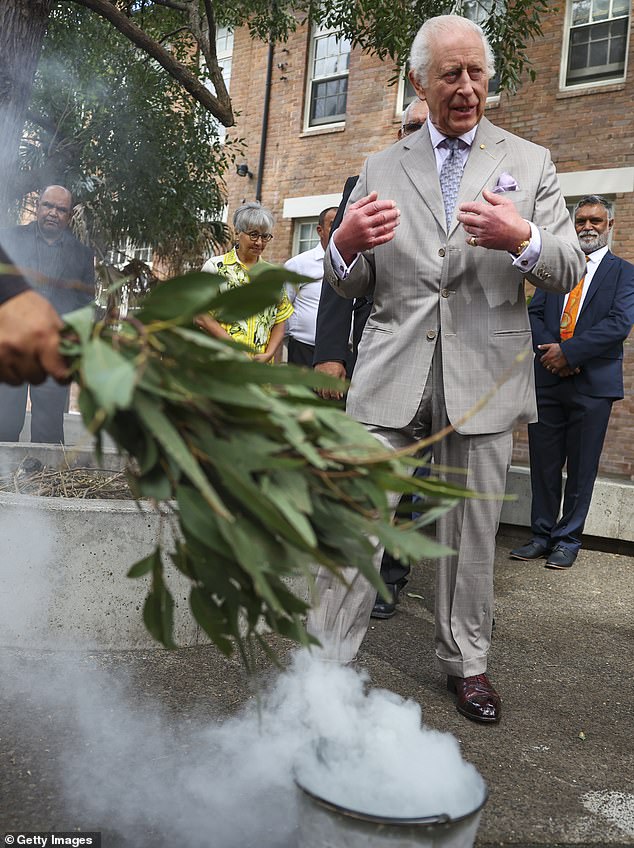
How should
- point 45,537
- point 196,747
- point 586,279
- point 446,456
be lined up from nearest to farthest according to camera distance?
point 196,747
point 446,456
point 45,537
point 586,279

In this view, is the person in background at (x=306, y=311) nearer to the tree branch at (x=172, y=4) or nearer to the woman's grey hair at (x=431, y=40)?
the tree branch at (x=172, y=4)

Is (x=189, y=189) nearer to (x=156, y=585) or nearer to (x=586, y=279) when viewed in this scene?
(x=586, y=279)

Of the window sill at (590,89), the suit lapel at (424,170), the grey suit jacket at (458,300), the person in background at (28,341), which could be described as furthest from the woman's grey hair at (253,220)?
the window sill at (590,89)

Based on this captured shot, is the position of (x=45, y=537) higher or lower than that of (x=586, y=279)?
lower

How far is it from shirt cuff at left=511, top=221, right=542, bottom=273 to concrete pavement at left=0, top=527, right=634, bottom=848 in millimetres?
1547

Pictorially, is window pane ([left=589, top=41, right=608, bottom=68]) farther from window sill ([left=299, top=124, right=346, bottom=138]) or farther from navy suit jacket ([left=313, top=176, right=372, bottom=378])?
navy suit jacket ([left=313, top=176, right=372, bottom=378])

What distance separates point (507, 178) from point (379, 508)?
6.23 ft

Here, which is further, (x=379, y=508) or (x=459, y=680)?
(x=459, y=680)

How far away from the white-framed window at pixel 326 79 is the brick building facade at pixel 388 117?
0.9 inches

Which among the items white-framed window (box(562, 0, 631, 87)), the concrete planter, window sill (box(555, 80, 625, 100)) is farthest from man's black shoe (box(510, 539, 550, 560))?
white-framed window (box(562, 0, 631, 87))

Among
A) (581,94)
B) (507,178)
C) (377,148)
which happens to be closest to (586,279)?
(507,178)

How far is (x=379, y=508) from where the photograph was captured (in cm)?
155

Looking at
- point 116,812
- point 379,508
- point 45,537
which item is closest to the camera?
point 379,508

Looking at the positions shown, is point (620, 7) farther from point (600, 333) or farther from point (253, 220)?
point (253, 220)
